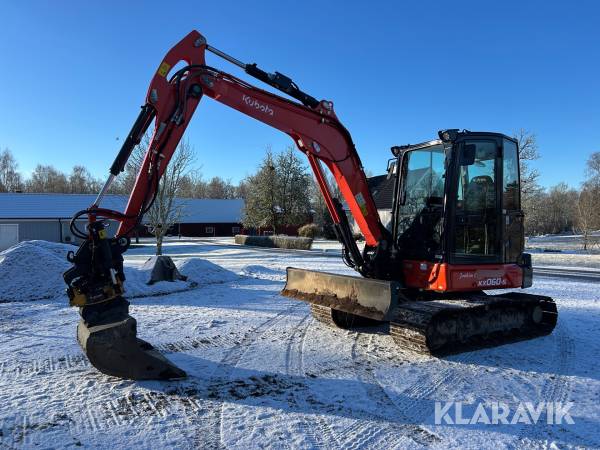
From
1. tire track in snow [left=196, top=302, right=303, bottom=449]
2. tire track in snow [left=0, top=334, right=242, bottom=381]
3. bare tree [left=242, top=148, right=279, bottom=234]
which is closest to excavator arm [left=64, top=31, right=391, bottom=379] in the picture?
tire track in snow [left=196, top=302, right=303, bottom=449]

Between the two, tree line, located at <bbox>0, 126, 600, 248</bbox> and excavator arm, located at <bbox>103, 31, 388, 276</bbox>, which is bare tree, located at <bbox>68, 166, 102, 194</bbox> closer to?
tree line, located at <bbox>0, 126, 600, 248</bbox>

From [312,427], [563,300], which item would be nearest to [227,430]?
[312,427]

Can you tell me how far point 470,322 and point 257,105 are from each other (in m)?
4.13

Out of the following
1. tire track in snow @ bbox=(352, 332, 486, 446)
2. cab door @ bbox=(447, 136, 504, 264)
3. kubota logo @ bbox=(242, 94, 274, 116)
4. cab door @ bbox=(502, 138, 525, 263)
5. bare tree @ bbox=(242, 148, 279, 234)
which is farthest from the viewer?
bare tree @ bbox=(242, 148, 279, 234)

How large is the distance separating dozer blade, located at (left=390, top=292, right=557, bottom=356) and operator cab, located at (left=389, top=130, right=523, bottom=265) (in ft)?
2.08

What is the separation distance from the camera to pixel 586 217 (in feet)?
91.0

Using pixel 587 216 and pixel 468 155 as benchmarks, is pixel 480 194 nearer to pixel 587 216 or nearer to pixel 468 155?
pixel 468 155

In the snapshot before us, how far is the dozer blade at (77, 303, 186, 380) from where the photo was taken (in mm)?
4926

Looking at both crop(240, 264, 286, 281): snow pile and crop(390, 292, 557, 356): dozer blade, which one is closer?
crop(390, 292, 557, 356): dozer blade

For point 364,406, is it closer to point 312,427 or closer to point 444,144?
point 312,427

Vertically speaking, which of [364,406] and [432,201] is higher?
[432,201]

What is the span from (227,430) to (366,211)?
416cm

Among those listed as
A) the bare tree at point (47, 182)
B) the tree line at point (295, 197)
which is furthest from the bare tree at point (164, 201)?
the bare tree at point (47, 182)

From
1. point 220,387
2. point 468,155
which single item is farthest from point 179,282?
point 468,155
